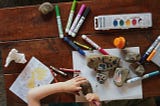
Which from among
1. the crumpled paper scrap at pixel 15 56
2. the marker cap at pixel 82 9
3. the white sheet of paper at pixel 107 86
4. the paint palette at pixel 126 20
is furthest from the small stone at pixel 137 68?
the crumpled paper scrap at pixel 15 56

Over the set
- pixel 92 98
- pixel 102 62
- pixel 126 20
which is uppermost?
pixel 126 20

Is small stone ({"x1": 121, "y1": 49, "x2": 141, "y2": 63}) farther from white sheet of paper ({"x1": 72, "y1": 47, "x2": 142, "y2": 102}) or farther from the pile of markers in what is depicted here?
the pile of markers

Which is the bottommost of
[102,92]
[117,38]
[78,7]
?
[102,92]

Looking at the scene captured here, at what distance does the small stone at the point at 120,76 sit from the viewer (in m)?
1.09

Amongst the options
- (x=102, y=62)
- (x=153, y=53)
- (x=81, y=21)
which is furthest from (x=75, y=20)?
(x=153, y=53)

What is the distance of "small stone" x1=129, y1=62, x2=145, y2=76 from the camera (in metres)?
1.10

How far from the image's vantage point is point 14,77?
113 cm

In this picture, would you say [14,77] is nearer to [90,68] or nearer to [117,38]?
[90,68]

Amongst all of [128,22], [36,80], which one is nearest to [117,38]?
[128,22]

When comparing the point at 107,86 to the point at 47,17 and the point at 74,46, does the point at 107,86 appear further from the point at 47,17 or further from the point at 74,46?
the point at 47,17

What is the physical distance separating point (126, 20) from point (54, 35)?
0.25 meters

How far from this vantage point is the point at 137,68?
43.4 inches

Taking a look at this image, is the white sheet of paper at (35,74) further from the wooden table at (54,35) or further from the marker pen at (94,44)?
the marker pen at (94,44)

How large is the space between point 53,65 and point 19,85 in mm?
138
